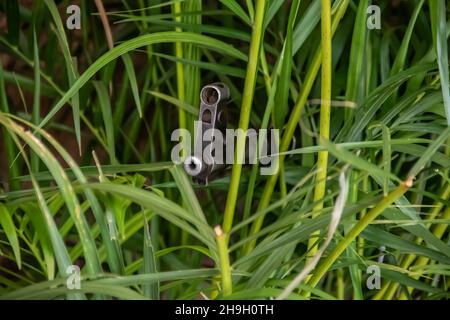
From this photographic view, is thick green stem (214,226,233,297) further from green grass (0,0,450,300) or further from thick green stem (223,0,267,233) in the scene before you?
thick green stem (223,0,267,233)

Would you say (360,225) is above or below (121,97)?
below

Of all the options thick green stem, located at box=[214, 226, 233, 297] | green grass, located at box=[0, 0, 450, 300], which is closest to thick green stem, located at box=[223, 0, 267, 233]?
green grass, located at box=[0, 0, 450, 300]

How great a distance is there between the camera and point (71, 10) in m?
0.62

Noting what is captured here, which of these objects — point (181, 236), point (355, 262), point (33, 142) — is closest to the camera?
point (33, 142)

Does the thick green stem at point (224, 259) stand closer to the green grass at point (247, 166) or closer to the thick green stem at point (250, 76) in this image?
the green grass at point (247, 166)

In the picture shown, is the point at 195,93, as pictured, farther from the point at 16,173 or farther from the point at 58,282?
the point at 58,282

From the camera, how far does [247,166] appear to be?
603 mm

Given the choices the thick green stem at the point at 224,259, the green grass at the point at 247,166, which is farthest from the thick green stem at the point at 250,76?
the thick green stem at the point at 224,259

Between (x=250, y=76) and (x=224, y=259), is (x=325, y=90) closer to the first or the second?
(x=250, y=76)

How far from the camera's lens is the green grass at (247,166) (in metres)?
0.36

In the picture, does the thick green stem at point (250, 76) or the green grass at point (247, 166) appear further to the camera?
the thick green stem at point (250, 76)

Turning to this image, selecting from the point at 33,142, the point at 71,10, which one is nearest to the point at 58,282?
the point at 33,142

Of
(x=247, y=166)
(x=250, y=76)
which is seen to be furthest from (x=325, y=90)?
(x=247, y=166)
